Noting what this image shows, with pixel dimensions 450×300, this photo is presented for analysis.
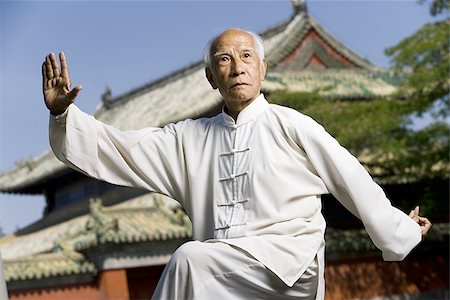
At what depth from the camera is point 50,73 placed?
354 centimetres

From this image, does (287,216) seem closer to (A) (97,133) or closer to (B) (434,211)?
(A) (97,133)

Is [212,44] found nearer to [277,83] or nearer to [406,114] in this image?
[406,114]

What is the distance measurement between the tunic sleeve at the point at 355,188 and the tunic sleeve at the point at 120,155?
50 cm

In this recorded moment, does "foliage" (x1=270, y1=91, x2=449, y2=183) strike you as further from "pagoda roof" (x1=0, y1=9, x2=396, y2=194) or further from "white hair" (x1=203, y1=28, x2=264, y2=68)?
"white hair" (x1=203, y1=28, x2=264, y2=68)

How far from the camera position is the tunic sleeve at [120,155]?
365 centimetres

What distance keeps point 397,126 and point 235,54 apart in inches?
470

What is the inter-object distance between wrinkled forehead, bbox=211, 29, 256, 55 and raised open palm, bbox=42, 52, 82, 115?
1.81ft

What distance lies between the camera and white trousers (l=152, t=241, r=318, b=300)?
10.8 feet

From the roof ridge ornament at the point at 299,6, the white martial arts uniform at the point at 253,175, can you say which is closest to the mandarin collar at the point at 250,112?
the white martial arts uniform at the point at 253,175

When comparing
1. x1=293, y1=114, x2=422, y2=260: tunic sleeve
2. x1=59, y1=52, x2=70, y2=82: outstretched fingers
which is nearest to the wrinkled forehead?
x1=293, y1=114, x2=422, y2=260: tunic sleeve

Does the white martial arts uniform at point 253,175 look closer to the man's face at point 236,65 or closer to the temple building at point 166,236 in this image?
the man's face at point 236,65

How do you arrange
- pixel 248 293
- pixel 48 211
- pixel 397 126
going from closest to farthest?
pixel 248 293
pixel 397 126
pixel 48 211

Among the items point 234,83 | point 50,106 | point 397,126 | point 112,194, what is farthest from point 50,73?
point 112,194

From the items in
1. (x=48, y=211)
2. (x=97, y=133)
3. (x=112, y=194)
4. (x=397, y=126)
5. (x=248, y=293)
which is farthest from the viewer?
(x=48, y=211)
